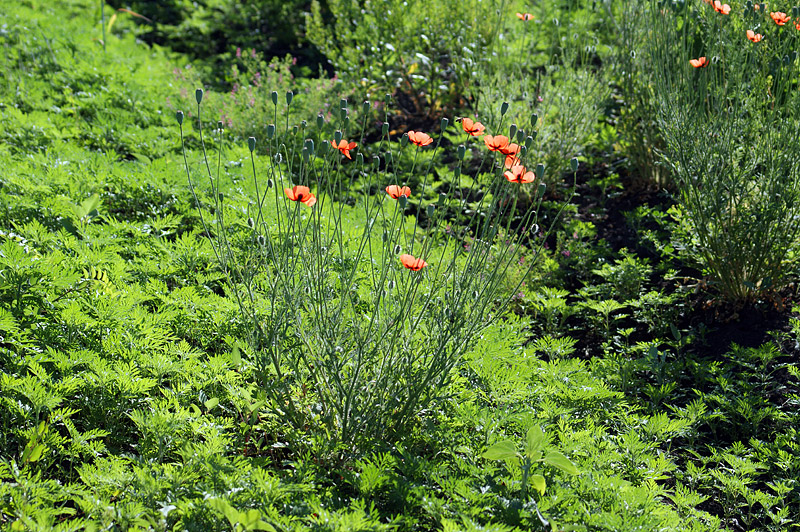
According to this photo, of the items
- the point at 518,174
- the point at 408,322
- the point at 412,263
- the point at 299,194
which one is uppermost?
the point at 518,174

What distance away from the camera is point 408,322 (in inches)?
94.9

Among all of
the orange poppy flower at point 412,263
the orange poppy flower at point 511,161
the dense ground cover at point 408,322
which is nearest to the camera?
the dense ground cover at point 408,322

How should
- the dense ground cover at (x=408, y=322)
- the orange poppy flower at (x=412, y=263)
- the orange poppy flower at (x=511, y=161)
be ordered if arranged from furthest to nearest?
the orange poppy flower at (x=511, y=161), the orange poppy flower at (x=412, y=263), the dense ground cover at (x=408, y=322)

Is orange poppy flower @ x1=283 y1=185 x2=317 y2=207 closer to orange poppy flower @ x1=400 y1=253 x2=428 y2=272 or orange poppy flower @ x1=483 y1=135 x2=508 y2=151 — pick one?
orange poppy flower @ x1=400 y1=253 x2=428 y2=272

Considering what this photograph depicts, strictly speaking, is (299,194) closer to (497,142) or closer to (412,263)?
(412,263)

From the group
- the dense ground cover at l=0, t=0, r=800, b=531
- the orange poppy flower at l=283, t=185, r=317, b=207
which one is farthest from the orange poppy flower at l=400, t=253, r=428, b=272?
the orange poppy flower at l=283, t=185, r=317, b=207

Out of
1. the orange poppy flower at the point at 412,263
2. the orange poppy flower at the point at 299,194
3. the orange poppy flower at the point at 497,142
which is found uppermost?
the orange poppy flower at the point at 497,142

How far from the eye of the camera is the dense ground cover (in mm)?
1937

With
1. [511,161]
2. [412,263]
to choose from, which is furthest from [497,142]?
[412,263]

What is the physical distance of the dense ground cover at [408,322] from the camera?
194cm

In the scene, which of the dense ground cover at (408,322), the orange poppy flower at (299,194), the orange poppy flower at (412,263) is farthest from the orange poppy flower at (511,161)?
the orange poppy flower at (299,194)

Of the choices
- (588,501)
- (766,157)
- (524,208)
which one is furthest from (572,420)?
(524,208)

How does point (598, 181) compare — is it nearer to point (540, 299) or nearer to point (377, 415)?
point (540, 299)

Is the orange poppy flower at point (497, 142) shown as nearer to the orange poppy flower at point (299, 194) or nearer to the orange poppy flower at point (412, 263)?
the orange poppy flower at point (412, 263)
